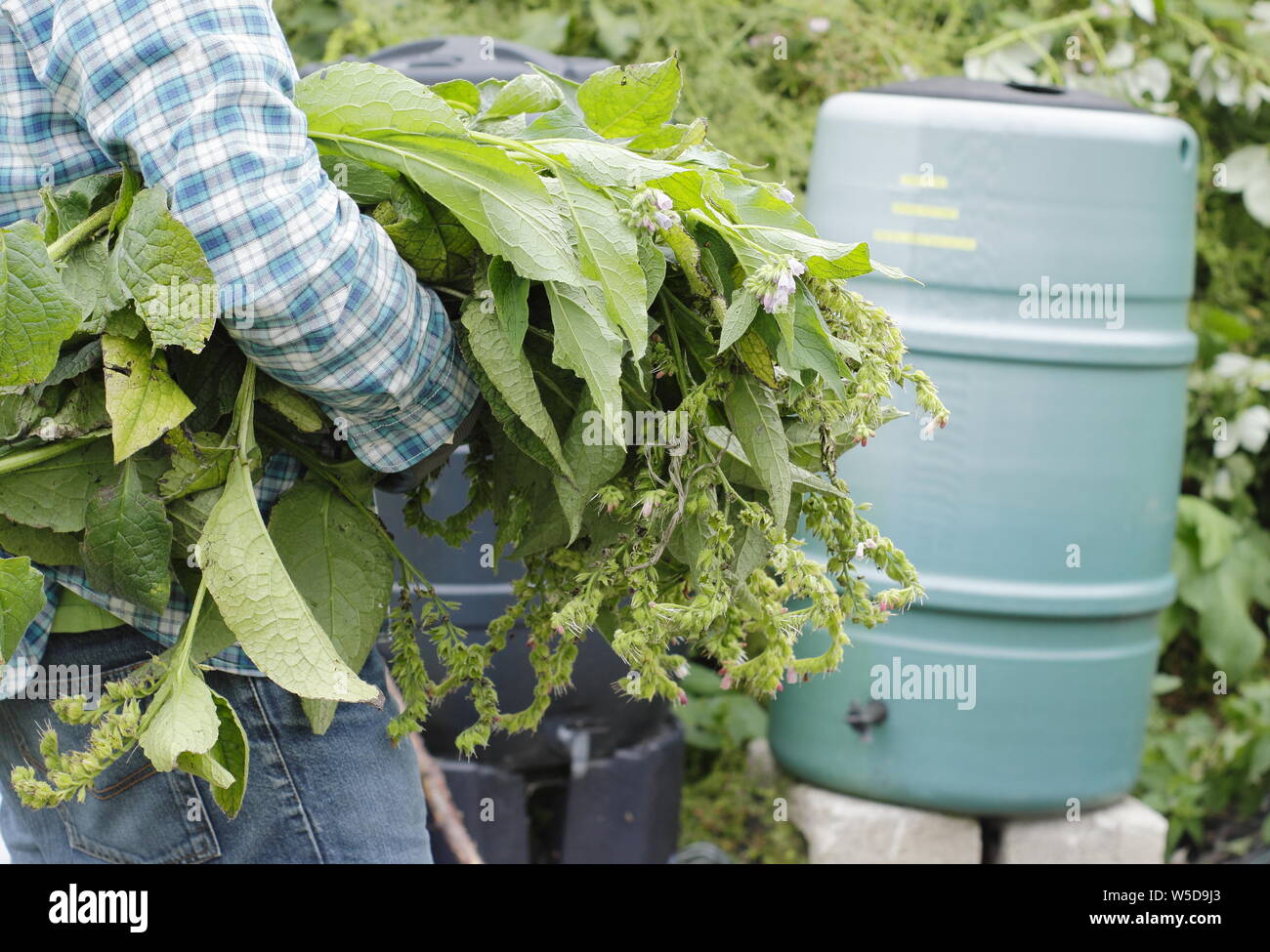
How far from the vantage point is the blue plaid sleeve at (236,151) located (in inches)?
31.2

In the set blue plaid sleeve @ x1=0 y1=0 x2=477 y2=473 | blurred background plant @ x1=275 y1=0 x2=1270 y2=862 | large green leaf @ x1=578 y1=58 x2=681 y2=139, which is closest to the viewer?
blue plaid sleeve @ x1=0 y1=0 x2=477 y2=473

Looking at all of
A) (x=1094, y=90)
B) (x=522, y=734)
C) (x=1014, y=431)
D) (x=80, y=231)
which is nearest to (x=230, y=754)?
(x=80, y=231)

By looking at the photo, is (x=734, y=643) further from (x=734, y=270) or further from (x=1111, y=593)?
(x=1111, y=593)

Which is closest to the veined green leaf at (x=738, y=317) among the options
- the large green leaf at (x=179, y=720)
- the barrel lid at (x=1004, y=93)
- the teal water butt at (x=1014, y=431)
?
the large green leaf at (x=179, y=720)

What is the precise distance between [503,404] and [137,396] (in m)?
0.25

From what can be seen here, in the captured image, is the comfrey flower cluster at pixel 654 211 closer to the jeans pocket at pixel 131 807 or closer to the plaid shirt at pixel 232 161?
the plaid shirt at pixel 232 161

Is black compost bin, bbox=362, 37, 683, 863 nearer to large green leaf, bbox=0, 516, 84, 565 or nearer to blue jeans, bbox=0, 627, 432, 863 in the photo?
blue jeans, bbox=0, 627, 432, 863

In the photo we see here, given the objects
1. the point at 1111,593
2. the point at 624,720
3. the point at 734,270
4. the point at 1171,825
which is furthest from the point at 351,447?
the point at 1171,825

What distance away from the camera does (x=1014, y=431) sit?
212cm

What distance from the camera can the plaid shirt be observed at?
2.60 ft

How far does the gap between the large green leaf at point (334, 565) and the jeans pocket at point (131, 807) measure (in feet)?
0.44

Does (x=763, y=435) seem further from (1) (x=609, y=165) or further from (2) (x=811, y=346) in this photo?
(1) (x=609, y=165)

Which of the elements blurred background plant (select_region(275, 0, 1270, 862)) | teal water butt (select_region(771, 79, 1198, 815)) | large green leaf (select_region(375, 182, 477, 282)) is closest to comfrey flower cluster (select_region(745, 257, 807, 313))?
large green leaf (select_region(375, 182, 477, 282))

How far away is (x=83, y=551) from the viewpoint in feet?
2.94
